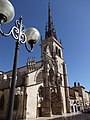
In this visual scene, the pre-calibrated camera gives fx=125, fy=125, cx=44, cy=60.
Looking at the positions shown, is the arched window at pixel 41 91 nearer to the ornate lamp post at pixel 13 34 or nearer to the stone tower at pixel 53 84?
the stone tower at pixel 53 84

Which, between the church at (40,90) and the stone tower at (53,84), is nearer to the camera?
the church at (40,90)

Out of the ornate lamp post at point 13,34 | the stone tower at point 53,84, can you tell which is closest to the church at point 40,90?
the stone tower at point 53,84

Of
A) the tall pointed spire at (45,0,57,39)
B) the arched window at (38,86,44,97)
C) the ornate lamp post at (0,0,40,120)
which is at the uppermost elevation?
the tall pointed spire at (45,0,57,39)

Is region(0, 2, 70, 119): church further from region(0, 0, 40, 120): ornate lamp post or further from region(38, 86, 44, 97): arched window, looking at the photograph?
region(0, 0, 40, 120): ornate lamp post

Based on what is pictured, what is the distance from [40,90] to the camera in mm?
25047

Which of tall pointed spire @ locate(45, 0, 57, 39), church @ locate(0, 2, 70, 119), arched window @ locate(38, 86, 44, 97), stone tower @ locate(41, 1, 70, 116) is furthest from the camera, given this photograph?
tall pointed spire @ locate(45, 0, 57, 39)

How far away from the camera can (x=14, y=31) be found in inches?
176

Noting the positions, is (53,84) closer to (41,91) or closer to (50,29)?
(41,91)

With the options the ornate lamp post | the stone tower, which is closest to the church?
the stone tower

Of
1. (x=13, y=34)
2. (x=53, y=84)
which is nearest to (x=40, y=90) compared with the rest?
(x=53, y=84)

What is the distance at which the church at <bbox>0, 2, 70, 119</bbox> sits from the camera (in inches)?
802

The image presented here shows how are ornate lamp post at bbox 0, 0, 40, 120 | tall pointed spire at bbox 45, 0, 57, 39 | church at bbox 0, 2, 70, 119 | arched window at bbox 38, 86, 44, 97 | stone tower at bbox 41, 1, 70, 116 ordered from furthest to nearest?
1. tall pointed spire at bbox 45, 0, 57, 39
2. stone tower at bbox 41, 1, 70, 116
3. arched window at bbox 38, 86, 44, 97
4. church at bbox 0, 2, 70, 119
5. ornate lamp post at bbox 0, 0, 40, 120

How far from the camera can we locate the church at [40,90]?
66.8 ft

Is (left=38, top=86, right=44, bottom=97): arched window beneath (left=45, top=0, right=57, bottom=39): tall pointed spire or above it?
beneath
